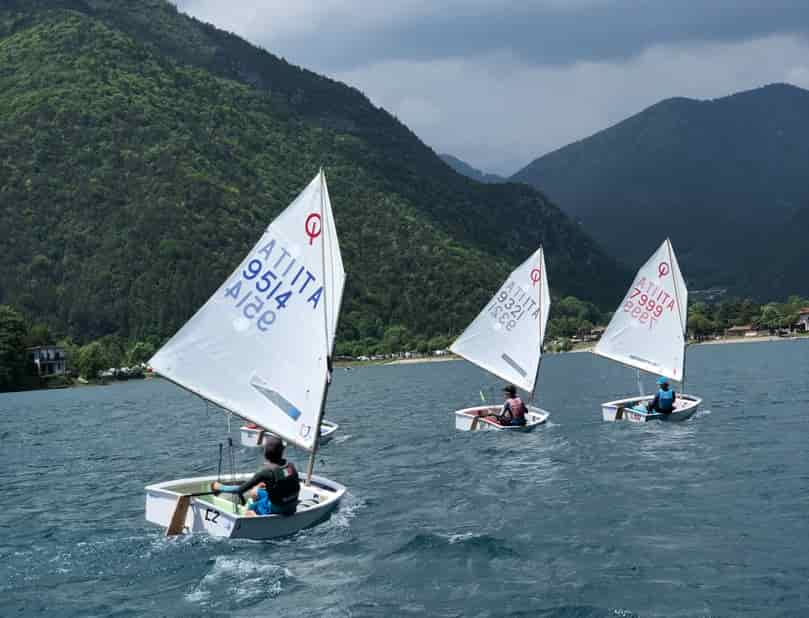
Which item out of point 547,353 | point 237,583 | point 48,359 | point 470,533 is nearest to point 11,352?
point 48,359

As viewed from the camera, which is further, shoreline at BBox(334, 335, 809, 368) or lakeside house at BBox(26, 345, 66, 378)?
shoreline at BBox(334, 335, 809, 368)

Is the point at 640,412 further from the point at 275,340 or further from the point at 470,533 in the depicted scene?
the point at 275,340

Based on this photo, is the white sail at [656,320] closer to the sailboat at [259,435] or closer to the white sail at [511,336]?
the white sail at [511,336]

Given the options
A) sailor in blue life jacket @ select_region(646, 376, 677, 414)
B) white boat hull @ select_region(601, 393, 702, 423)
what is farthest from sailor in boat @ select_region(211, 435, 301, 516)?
sailor in blue life jacket @ select_region(646, 376, 677, 414)

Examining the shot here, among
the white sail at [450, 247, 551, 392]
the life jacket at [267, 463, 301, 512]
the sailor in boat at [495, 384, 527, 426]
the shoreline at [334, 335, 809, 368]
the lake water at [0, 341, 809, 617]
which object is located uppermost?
the white sail at [450, 247, 551, 392]

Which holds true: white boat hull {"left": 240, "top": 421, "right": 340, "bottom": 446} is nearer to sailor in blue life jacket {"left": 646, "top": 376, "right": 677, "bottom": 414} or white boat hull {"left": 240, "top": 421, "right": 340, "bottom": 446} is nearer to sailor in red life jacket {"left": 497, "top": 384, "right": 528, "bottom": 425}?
sailor in red life jacket {"left": 497, "top": 384, "right": 528, "bottom": 425}

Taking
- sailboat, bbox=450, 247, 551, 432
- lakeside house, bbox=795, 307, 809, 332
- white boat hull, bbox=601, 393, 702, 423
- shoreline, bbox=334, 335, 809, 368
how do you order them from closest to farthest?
white boat hull, bbox=601, 393, 702, 423 → sailboat, bbox=450, 247, 551, 432 → shoreline, bbox=334, 335, 809, 368 → lakeside house, bbox=795, 307, 809, 332

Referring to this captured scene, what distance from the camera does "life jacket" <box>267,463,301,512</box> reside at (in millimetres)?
18984

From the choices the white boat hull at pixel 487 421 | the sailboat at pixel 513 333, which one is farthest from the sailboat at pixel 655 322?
the white boat hull at pixel 487 421

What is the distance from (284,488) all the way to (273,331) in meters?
4.05

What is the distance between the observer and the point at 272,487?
747 inches

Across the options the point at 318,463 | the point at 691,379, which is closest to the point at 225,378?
the point at 318,463

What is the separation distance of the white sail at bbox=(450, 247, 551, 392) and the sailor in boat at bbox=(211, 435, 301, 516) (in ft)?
77.4

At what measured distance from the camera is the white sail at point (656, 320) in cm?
4491
